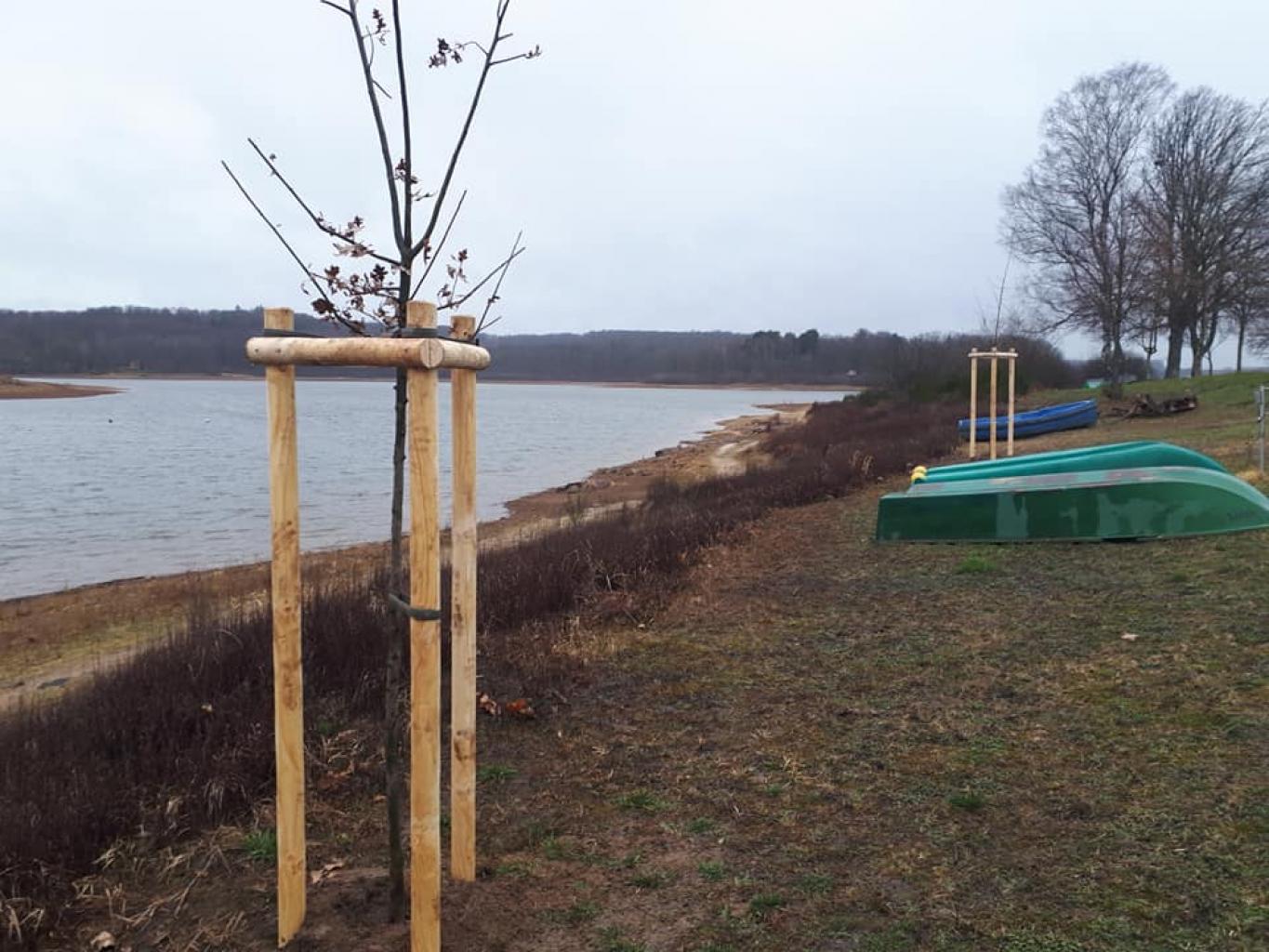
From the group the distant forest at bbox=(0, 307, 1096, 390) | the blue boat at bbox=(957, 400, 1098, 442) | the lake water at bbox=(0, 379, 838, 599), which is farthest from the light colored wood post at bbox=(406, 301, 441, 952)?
the distant forest at bbox=(0, 307, 1096, 390)

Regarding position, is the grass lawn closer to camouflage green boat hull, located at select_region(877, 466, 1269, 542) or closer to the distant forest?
camouflage green boat hull, located at select_region(877, 466, 1269, 542)

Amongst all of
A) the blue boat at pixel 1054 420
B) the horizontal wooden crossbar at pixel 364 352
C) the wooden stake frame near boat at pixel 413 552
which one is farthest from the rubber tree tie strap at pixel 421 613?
the blue boat at pixel 1054 420

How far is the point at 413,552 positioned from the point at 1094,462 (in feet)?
29.6

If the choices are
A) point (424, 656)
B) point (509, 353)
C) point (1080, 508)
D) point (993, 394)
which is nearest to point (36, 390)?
point (509, 353)

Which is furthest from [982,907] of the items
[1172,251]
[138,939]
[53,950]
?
[1172,251]

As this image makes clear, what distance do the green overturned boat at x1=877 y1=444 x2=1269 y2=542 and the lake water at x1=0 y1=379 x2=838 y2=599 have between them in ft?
37.4

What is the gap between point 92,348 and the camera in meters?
116

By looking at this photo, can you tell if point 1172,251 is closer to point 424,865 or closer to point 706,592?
point 706,592

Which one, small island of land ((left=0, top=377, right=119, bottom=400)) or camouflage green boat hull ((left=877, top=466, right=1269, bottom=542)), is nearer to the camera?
camouflage green boat hull ((left=877, top=466, right=1269, bottom=542))

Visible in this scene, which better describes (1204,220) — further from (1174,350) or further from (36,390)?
(36,390)

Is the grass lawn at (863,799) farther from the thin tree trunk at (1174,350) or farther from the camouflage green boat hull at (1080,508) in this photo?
the thin tree trunk at (1174,350)

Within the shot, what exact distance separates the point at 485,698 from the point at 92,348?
130 metres

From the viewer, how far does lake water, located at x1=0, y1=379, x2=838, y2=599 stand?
17.0 metres

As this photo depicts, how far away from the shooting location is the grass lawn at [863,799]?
2.88 meters
